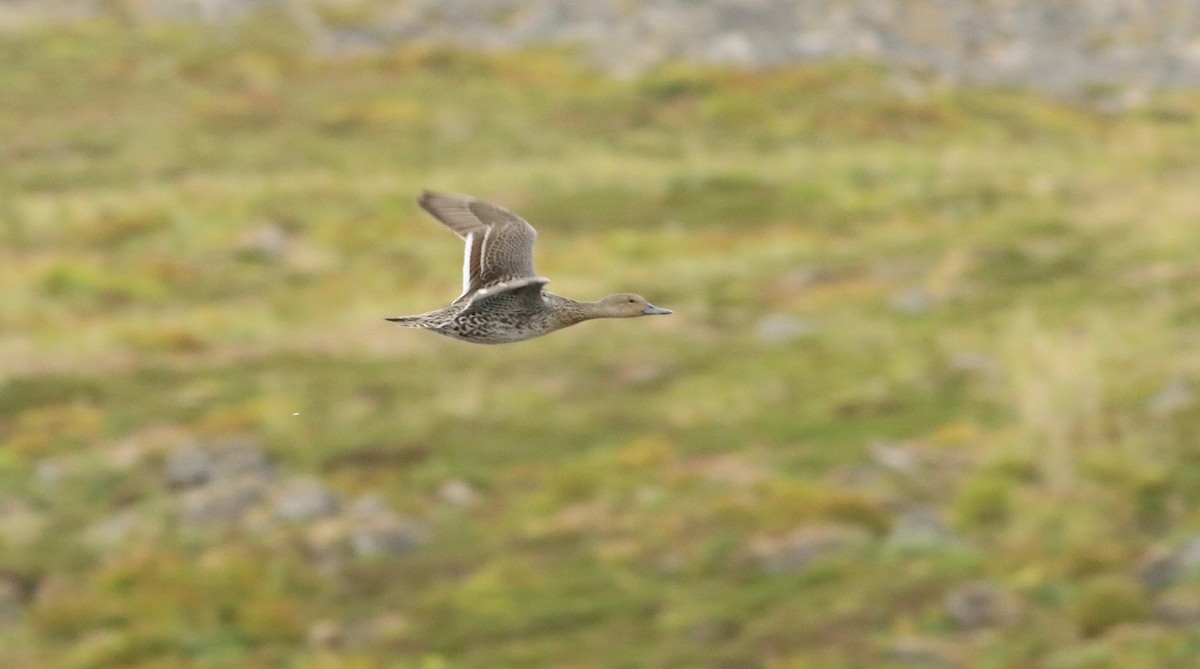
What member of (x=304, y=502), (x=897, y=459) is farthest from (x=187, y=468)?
(x=897, y=459)

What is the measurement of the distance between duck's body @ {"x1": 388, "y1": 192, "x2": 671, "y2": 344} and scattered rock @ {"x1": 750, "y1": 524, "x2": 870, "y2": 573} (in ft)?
30.7

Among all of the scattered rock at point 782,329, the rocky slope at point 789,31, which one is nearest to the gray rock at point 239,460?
the scattered rock at point 782,329

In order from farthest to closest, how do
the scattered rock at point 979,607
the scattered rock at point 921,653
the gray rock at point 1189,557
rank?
the gray rock at point 1189,557, the scattered rock at point 979,607, the scattered rock at point 921,653

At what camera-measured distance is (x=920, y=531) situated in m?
22.1

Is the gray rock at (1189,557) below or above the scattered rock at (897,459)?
below

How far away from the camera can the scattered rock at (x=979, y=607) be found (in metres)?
20.0

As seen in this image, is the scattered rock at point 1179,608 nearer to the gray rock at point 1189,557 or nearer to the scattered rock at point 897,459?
the gray rock at point 1189,557

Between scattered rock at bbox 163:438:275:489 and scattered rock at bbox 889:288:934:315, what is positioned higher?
scattered rock at bbox 889:288:934:315

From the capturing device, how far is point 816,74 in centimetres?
4791

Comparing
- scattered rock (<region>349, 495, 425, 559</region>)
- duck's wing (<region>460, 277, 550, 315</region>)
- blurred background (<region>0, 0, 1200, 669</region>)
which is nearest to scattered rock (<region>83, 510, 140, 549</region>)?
blurred background (<region>0, 0, 1200, 669</region>)

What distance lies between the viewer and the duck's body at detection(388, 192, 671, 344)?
450 inches

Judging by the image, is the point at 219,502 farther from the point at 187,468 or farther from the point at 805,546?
the point at 805,546

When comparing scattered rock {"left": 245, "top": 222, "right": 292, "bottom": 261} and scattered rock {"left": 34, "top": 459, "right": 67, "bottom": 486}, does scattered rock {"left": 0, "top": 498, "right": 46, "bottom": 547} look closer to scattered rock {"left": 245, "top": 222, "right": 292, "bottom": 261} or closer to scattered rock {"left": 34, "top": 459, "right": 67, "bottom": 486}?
scattered rock {"left": 34, "top": 459, "right": 67, "bottom": 486}

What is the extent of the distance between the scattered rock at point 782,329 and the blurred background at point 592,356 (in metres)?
0.29
